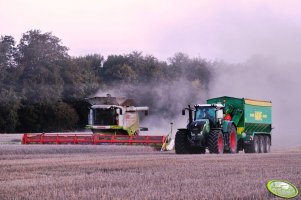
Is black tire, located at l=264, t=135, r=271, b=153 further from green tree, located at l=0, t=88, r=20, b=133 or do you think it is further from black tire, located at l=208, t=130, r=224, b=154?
green tree, located at l=0, t=88, r=20, b=133

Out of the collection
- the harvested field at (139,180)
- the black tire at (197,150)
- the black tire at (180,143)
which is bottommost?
the harvested field at (139,180)

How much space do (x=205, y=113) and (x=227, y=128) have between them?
131cm

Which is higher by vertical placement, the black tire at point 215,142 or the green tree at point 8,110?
the green tree at point 8,110

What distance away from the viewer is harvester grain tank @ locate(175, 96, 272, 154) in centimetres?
2838

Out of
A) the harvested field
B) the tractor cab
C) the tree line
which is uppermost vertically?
the tree line

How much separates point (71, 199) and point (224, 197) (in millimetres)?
2728

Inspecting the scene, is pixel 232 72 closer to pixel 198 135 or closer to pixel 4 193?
pixel 198 135

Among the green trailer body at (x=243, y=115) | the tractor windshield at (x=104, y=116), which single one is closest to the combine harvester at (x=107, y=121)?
the tractor windshield at (x=104, y=116)

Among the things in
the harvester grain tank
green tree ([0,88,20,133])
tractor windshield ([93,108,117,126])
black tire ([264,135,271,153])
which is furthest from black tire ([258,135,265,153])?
green tree ([0,88,20,133])

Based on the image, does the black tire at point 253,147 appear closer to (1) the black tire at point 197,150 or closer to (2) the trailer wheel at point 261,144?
(2) the trailer wheel at point 261,144

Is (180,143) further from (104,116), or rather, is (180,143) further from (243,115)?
(104,116)

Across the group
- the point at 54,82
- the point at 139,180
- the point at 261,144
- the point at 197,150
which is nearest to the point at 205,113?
the point at 197,150

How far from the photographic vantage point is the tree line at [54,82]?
59969 mm

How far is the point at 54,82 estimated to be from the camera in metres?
62.5
